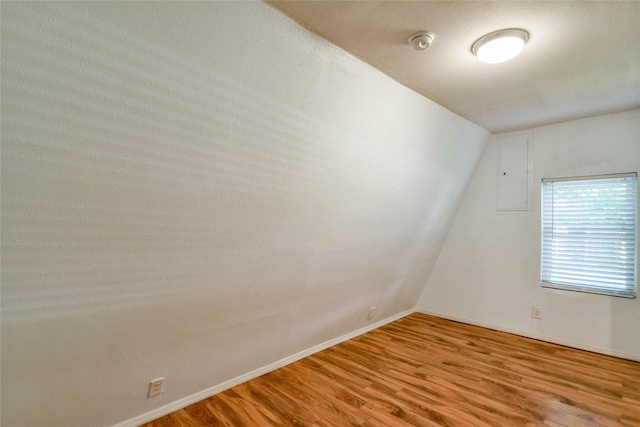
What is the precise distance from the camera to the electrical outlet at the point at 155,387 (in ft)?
5.87

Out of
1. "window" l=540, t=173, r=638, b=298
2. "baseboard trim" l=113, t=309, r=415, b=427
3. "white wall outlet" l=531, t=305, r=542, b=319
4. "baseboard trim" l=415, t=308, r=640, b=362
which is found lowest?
"baseboard trim" l=113, t=309, r=415, b=427

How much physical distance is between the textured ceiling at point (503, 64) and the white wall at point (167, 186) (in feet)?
0.44

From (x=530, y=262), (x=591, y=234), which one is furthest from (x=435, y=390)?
(x=591, y=234)

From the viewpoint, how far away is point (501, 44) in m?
1.59

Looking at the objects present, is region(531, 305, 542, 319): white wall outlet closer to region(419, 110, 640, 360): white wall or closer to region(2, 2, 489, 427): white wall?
region(419, 110, 640, 360): white wall

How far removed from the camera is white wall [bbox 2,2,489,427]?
1.03m

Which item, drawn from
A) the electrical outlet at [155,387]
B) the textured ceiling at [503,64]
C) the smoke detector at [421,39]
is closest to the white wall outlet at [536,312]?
the textured ceiling at [503,64]

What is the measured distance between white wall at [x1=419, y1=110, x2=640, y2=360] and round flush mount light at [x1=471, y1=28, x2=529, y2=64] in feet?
6.66

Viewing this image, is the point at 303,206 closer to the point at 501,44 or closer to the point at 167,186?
the point at 167,186

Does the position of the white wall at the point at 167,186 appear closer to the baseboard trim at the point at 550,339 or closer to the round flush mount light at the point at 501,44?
the round flush mount light at the point at 501,44

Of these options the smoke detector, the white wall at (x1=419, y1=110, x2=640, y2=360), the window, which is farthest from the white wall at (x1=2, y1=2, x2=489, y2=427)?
the window

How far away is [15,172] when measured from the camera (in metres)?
1.01

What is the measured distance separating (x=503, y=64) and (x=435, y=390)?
228 cm

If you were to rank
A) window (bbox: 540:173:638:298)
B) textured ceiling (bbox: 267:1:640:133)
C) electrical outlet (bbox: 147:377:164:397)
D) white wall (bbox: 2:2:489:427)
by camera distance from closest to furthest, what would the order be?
white wall (bbox: 2:2:489:427)
textured ceiling (bbox: 267:1:640:133)
electrical outlet (bbox: 147:377:164:397)
window (bbox: 540:173:638:298)
